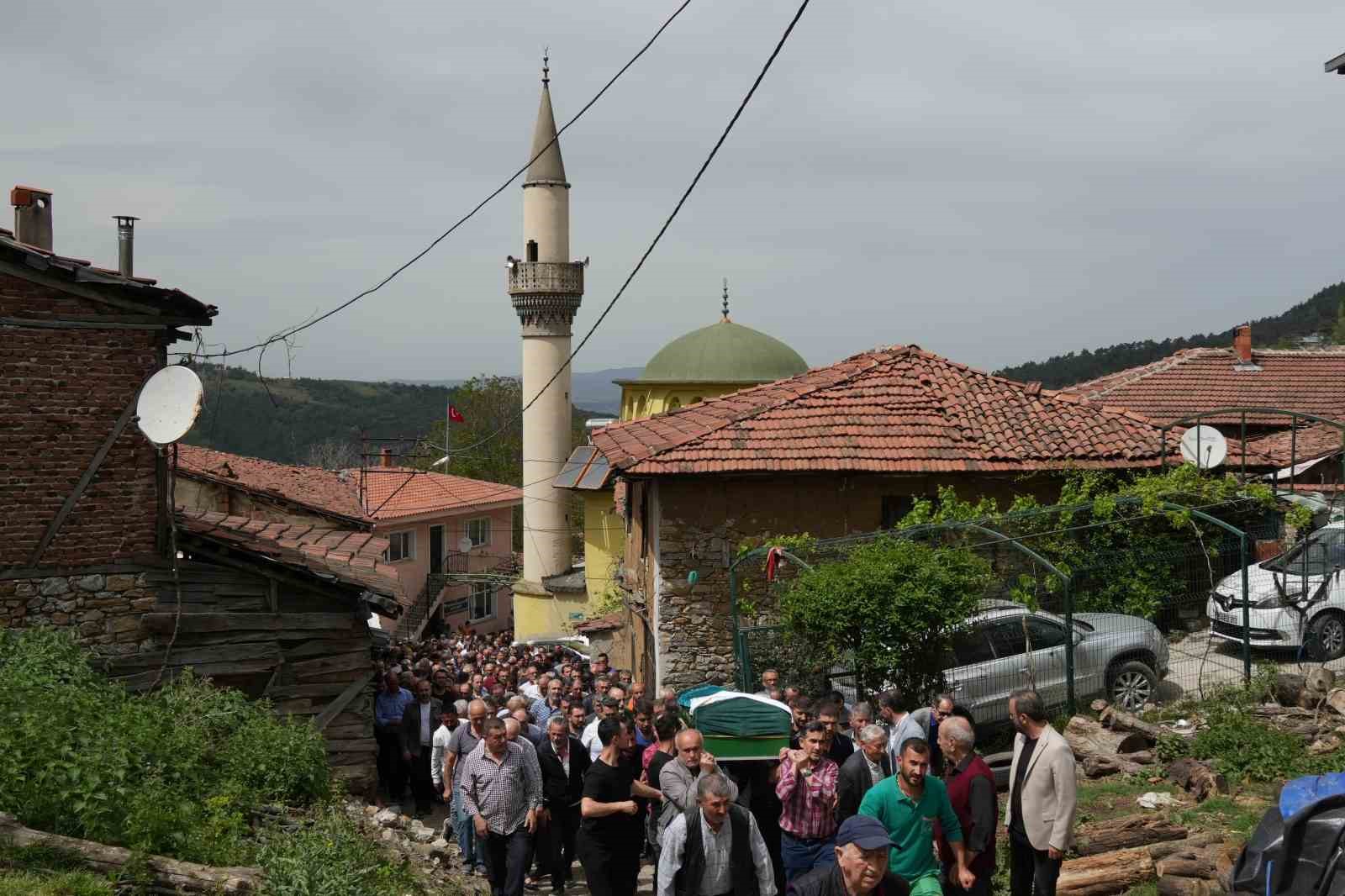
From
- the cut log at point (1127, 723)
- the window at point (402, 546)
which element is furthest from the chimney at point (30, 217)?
the window at point (402, 546)

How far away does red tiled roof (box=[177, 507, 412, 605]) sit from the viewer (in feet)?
40.4

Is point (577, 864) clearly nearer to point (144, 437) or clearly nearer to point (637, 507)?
point (144, 437)

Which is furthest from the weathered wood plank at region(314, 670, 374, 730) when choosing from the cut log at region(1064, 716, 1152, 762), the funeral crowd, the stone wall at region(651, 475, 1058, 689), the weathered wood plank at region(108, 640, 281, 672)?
the cut log at region(1064, 716, 1152, 762)

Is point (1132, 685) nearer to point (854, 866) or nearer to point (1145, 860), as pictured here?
point (1145, 860)

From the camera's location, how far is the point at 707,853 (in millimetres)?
6383

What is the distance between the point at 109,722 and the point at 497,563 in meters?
49.3

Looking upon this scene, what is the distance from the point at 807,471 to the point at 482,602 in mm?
42072

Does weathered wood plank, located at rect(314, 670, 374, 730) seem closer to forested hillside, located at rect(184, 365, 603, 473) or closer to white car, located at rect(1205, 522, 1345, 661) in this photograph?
white car, located at rect(1205, 522, 1345, 661)

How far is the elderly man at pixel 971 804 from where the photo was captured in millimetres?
6828

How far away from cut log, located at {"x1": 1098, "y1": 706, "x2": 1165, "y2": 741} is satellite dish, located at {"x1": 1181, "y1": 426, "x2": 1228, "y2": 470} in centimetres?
594

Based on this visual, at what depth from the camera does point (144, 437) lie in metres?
11.7

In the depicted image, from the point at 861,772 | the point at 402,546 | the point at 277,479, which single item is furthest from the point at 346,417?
the point at 861,772

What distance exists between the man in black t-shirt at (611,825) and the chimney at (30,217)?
9845 mm

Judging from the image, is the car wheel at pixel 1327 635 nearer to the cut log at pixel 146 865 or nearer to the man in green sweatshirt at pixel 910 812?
the man in green sweatshirt at pixel 910 812
